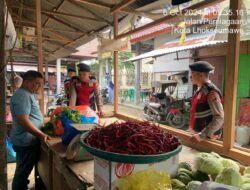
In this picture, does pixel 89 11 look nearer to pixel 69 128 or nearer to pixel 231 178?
pixel 69 128

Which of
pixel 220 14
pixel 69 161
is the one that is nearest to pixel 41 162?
pixel 69 161

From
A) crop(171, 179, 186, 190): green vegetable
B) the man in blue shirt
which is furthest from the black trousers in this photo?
crop(171, 179, 186, 190): green vegetable

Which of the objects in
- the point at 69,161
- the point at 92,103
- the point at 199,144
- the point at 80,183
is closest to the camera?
the point at 80,183

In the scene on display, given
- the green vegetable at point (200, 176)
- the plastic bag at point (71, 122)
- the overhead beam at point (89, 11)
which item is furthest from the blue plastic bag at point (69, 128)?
the overhead beam at point (89, 11)

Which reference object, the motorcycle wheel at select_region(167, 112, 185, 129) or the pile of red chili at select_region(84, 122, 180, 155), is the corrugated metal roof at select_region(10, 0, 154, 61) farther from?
the motorcycle wheel at select_region(167, 112, 185, 129)

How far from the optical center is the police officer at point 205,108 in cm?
219

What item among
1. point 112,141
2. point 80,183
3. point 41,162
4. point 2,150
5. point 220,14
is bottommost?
point 41,162

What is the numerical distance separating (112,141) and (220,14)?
178 cm

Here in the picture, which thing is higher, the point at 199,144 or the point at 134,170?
the point at 134,170

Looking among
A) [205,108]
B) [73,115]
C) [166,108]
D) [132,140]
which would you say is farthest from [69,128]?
[166,108]

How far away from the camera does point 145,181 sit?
1.08 meters

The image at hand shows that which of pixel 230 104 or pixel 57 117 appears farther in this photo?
pixel 57 117

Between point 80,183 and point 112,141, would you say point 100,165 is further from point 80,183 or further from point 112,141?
point 80,183

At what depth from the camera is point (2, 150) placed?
5.79ft
